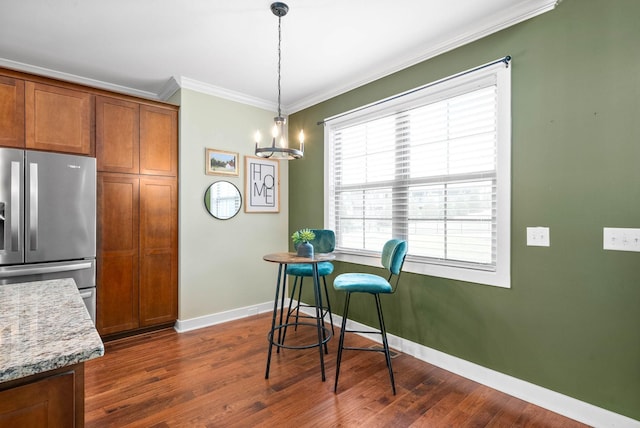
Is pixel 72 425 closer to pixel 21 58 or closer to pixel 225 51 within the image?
pixel 225 51

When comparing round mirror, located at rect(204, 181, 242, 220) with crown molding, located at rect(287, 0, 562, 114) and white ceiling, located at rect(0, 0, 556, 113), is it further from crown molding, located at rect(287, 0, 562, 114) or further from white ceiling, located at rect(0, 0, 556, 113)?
crown molding, located at rect(287, 0, 562, 114)

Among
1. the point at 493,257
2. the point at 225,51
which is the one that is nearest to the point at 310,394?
the point at 493,257

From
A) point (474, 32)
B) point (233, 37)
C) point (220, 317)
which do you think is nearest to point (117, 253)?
point (220, 317)

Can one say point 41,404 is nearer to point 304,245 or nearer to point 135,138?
point 304,245

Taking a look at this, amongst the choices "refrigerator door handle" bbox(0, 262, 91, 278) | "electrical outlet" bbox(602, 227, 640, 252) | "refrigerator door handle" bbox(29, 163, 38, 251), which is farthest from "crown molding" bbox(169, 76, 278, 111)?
"electrical outlet" bbox(602, 227, 640, 252)

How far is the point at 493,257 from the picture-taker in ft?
7.68

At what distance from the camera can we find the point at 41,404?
78 centimetres

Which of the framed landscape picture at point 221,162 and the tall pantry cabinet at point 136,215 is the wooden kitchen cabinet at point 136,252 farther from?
the framed landscape picture at point 221,162

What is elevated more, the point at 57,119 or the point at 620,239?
the point at 57,119

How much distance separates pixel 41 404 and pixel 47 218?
8.06ft

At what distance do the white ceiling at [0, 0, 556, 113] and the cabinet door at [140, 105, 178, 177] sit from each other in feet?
1.22

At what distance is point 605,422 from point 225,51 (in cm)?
370

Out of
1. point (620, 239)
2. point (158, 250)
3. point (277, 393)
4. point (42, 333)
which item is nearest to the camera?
point (42, 333)

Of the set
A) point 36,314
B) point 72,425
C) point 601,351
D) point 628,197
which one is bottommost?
point 601,351
